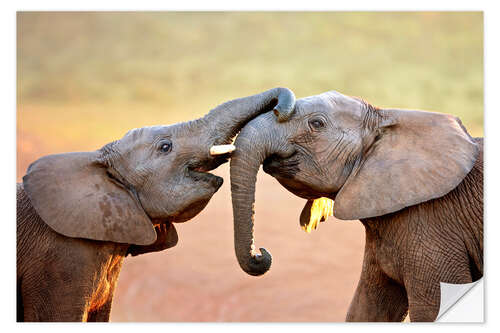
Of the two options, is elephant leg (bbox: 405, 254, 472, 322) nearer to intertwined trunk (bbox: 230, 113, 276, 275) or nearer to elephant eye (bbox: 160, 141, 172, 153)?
intertwined trunk (bbox: 230, 113, 276, 275)

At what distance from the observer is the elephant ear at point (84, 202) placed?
608 centimetres

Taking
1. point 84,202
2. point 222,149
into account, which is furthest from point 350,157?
point 84,202

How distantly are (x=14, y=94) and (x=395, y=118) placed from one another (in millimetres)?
2682

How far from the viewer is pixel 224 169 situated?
399 inches

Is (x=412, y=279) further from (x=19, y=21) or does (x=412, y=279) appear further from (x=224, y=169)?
(x=224, y=169)

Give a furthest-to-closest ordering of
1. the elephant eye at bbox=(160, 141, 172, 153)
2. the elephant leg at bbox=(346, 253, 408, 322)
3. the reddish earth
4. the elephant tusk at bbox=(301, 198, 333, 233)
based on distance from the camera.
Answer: the reddish earth < the elephant tusk at bbox=(301, 198, 333, 233) < the elephant leg at bbox=(346, 253, 408, 322) < the elephant eye at bbox=(160, 141, 172, 153)

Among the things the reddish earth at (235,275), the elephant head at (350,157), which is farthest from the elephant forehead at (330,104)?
the reddish earth at (235,275)

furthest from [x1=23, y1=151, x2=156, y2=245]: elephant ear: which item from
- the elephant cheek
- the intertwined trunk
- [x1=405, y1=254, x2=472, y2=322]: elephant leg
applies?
[x1=405, y1=254, x2=472, y2=322]: elephant leg

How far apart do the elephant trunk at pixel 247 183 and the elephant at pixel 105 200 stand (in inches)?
5.9

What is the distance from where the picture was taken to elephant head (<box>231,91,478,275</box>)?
588 centimetres

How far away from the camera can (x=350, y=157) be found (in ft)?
19.8

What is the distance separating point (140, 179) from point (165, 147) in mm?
285

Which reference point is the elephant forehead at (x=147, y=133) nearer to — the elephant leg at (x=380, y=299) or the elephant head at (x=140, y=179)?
the elephant head at (x=140, y=179)

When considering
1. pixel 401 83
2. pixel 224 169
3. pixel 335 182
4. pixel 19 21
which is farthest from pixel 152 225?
pixel 224 169
